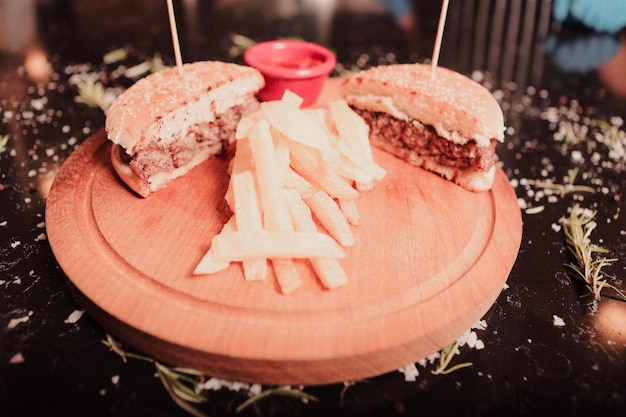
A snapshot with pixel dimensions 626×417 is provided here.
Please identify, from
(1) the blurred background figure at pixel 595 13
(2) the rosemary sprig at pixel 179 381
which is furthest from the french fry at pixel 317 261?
(1) the blurred background figure at pixel 595 13

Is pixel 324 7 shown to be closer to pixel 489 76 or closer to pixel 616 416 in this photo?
pixel 489 76

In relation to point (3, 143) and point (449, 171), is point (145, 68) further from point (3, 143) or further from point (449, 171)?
point (449, 171)

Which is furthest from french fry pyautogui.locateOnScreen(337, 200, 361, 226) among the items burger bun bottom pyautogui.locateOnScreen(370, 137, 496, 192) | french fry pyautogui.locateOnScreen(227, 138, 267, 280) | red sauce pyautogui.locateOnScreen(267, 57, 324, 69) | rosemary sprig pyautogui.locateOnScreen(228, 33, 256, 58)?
rosemary sprig pyautogui.locateOnScreen(228, 33, 256, 58)

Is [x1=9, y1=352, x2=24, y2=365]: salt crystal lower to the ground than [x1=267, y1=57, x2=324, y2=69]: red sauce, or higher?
lower

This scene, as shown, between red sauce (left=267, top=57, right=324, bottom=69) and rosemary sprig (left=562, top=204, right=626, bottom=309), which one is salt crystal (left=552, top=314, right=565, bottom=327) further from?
red sauce (left=267, top=57, right=324, bottom=69)

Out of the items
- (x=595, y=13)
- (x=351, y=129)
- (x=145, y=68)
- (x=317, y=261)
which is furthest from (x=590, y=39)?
(x=317, y=261)
